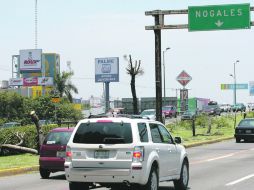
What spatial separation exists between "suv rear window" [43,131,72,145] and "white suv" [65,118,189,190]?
5.72 m

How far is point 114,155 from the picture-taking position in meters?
12.5

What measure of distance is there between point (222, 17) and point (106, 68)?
7390 cm

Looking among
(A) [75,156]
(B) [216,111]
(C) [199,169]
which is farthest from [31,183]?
(B) [216,111]

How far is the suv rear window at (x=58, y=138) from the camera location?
61.2 feet

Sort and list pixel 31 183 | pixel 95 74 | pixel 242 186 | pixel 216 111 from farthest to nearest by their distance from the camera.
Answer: pixel 95 74
pixel 216 111
pixel 31 183
pixel 242 186

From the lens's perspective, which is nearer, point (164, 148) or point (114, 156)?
point (114, 156)

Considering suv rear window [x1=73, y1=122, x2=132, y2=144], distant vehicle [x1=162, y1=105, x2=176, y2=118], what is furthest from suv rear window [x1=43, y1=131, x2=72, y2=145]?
distant vehicle [x1=162, y1=105, x2=176, y2=118]

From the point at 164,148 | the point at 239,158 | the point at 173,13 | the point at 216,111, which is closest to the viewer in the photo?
the point at 164,148

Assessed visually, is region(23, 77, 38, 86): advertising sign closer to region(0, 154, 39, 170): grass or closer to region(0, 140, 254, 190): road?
region(0, 154, 39, 170): grass

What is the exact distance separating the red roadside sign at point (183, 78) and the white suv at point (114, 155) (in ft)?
71.6

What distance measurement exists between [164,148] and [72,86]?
9731cm

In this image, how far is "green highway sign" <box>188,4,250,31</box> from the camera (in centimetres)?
3281

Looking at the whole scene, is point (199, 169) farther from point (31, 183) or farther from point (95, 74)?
point (95, 74)

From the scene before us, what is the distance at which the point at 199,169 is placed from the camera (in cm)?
2108
